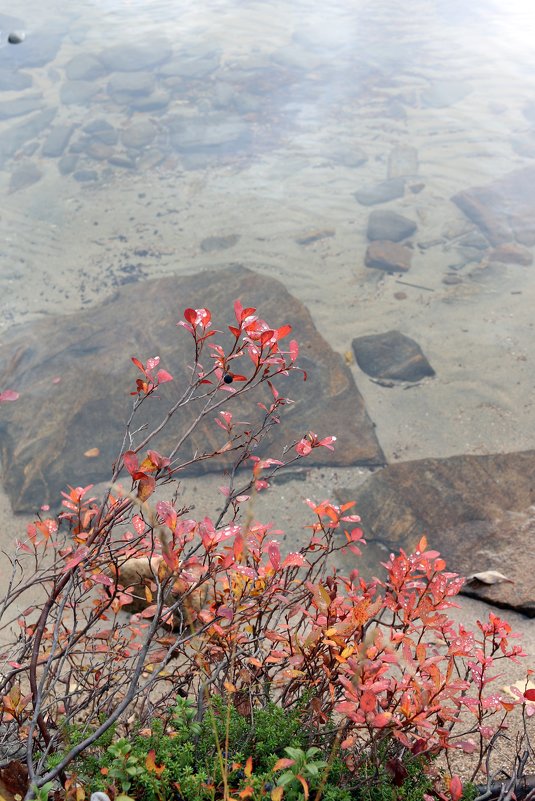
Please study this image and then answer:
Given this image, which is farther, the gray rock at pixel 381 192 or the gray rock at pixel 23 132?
the gray rock at pixel 23 132

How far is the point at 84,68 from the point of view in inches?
419

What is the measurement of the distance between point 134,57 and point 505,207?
754 centimetres

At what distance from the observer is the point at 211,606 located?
5.78 feet

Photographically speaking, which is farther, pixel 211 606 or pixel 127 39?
pixel 127 39

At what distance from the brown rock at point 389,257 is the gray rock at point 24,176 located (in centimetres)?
475

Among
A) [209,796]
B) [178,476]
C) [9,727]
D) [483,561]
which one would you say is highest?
[209,796]

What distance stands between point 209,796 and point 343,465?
2.86 metres

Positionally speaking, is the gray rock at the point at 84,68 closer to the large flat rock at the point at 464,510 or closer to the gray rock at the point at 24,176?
the gray rock at the point at 24,176

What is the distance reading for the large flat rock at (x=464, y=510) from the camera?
10.5ft

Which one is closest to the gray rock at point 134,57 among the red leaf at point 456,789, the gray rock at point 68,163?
the gray rock at point 68,163

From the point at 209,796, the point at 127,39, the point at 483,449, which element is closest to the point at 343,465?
the point at 483,449

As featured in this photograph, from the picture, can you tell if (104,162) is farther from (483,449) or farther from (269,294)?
(483,449)

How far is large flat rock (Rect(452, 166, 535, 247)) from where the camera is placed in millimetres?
6469

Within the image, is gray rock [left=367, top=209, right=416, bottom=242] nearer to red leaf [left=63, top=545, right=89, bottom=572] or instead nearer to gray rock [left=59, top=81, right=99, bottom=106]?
red leaf [left=63, top=545, right=89, bottom=572]
